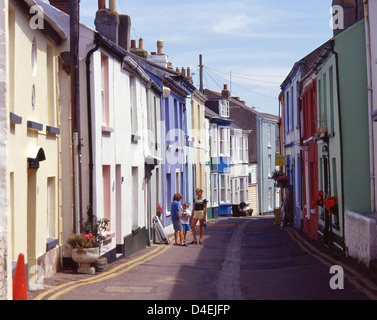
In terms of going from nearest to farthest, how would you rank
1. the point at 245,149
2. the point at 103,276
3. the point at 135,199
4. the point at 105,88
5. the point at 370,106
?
the point at 103,276, the point at 370,106, the point at 105,88, the point at 135,199, the point at 245,149

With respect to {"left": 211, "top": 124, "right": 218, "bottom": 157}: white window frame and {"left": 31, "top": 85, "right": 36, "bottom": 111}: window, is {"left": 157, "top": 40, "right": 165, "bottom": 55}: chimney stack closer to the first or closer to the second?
{"left": 211, "top": 124, "right": 218, "bottom": 157}: white window frame

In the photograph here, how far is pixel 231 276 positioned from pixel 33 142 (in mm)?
5250

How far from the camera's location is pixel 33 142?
1253 cm

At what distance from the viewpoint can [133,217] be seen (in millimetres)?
21297

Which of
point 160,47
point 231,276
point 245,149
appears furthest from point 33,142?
point 245,149

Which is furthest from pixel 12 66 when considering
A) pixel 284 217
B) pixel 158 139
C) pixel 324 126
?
pixel 284 217

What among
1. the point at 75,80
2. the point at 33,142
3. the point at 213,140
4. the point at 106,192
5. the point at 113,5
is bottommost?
the point at 106,192

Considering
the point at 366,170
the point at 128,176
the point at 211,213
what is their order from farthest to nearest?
1. the point at 211,213
2. the point at 128,176
3. the point at 366,170

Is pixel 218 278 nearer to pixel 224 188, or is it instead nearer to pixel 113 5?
pixel 113 5

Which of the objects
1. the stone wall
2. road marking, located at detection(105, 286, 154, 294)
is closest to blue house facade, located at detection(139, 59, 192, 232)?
the stone wall

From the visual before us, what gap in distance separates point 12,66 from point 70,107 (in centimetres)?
379
